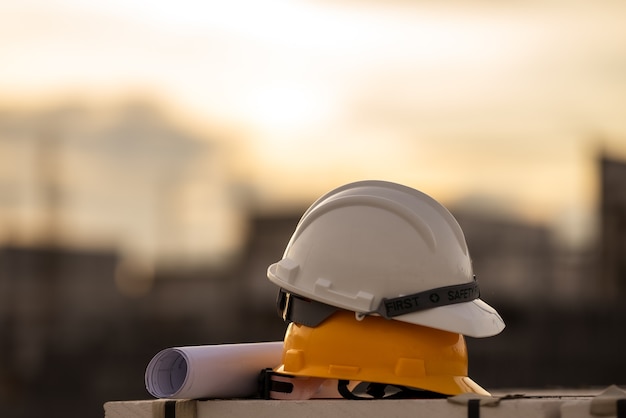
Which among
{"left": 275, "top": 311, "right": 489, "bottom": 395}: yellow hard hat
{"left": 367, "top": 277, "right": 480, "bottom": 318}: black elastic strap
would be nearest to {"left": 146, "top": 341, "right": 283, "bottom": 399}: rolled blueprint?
{"left": 275, "top": 311, "right": 489, "bottom": 395}: yellow hard hat

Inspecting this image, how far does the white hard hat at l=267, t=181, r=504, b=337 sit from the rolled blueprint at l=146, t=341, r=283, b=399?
255 millimetres

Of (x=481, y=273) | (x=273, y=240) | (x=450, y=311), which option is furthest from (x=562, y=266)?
(x=450, y=311)

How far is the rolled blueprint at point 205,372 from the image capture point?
423 cm

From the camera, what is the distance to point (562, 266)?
37.8 meters

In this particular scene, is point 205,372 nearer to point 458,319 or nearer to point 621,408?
point 458,319

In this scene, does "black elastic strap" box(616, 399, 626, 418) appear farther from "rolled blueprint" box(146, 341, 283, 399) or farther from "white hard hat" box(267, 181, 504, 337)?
"rolled blueprint" box(146, 341, 283, 399)

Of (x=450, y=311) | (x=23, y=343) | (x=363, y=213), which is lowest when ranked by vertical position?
(x=23, y=343)

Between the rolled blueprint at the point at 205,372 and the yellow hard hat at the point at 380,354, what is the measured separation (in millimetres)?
194

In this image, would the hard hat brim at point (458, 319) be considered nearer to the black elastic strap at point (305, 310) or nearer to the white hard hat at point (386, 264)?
the white hard hat at point (386, 264)

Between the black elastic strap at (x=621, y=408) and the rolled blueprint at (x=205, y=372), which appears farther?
the rolled blueprint at (x=205, y=372)

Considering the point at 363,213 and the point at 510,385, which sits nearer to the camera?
the point at 363,213

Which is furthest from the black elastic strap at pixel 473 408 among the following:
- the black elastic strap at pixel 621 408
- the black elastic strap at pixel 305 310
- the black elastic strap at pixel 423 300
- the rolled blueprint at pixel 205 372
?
the rolled blueprint at pixel 205 372

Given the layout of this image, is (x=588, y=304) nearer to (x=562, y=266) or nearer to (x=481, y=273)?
(x=481, y=273)

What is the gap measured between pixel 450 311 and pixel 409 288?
175 mm
